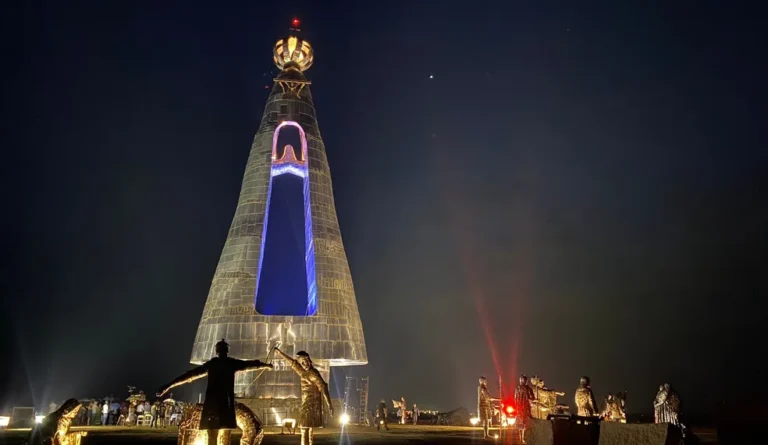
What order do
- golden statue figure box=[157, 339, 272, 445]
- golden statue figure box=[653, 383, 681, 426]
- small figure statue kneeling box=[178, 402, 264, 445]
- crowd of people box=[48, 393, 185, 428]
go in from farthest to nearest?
crowd of people box=[48, 393, 185, 428]
golden statue figure box=[653, 383, 681, 426]
small figure statue kneeling box=[178, 402, 264, 445]
golden statue figure box=[157, 339, 272, 445]

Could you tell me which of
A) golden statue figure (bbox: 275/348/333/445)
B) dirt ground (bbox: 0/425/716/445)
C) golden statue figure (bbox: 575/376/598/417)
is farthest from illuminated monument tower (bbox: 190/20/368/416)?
golden statue figure (bbox: 275/348/333/445)

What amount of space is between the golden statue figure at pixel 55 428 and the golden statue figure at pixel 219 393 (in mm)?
1796

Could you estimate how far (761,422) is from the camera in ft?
16.6

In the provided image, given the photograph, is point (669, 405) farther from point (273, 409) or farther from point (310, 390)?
point (273, 409)

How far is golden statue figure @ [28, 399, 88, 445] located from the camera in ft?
31.7

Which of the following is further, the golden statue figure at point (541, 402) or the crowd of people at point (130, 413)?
the crowd of people at point (130, 413)

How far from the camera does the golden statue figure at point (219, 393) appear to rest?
8984 mm

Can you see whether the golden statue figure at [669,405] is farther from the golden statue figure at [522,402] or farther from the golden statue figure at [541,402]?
the golden statue figure at [541,402]

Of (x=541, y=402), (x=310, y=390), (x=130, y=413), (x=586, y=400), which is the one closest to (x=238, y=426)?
(x=310, y=390)

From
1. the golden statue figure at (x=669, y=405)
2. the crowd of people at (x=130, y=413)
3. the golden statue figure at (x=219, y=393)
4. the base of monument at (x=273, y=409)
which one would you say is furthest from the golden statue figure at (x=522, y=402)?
the crowd of people at (x=130, y=413)

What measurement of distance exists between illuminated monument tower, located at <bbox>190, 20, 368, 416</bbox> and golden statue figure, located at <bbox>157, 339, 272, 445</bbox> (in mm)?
14591

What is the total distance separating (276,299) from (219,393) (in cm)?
2493

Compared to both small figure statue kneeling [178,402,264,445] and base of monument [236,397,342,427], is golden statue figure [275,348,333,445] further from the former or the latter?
base of monument [236,397,342,427]

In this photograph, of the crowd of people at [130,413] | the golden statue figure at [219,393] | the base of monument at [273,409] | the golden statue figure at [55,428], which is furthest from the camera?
the crowd of people at [130,413]
